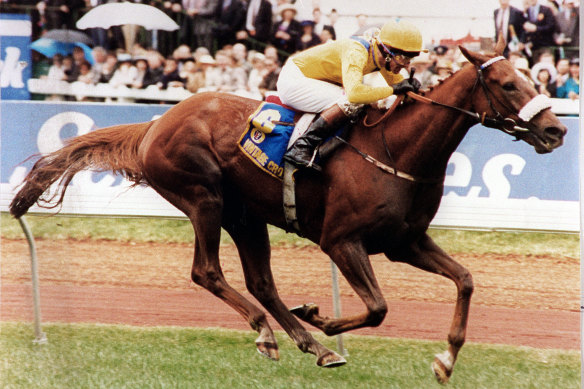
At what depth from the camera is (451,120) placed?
4.20 meters

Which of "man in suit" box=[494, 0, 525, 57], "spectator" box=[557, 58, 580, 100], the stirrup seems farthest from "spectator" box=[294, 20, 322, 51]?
the stirrup

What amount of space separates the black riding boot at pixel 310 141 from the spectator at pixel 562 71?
9.05ft

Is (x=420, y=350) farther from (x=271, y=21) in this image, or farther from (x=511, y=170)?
(x=271, y=21)

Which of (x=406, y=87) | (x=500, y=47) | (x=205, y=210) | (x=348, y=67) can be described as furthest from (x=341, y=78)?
(x=205, y=210)

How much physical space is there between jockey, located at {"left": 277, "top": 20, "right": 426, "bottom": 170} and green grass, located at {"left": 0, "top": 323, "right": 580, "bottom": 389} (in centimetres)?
133

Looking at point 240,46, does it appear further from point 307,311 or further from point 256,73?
point 307,311

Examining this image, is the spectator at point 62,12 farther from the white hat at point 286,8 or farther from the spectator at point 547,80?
the spectator at point 547,80

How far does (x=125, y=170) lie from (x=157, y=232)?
3807 mm

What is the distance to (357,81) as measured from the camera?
167 inches

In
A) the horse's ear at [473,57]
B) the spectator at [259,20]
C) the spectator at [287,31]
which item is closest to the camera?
the horse's ear at [473,57]

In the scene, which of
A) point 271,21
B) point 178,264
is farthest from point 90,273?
point 271,21

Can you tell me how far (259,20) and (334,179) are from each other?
9.91ft

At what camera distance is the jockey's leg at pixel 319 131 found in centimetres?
438

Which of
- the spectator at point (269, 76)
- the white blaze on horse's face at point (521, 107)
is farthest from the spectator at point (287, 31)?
the white blaze on horse's face at point (521, 107)
